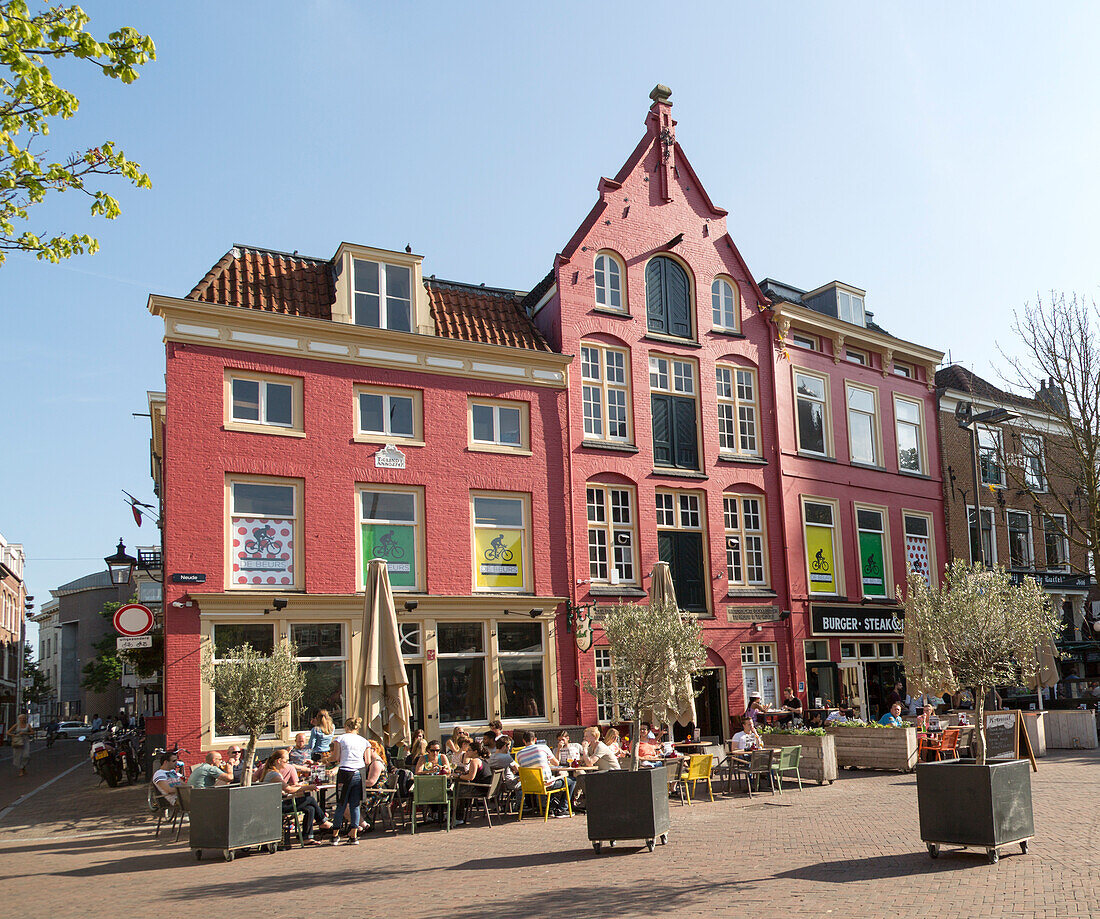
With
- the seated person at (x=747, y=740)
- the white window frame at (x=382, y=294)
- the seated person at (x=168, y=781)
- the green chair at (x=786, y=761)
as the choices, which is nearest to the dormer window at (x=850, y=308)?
the white window frame at (x=382, y=294)

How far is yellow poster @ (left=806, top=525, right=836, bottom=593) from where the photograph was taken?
27.5m

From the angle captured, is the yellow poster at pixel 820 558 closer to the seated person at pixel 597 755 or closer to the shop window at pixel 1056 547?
the shop window at pixel 1056 547

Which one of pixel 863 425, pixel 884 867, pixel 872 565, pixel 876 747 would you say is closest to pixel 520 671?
pixel 876 747

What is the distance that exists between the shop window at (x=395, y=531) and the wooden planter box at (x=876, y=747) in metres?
9.14

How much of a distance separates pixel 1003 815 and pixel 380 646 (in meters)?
10.8

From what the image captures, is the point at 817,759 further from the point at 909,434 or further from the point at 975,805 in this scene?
the point at 909,434

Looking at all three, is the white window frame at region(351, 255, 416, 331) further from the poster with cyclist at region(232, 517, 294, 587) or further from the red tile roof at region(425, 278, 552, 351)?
the poster with cyclist at region(232, 517, 294, 587)

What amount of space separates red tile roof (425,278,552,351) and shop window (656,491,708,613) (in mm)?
5088

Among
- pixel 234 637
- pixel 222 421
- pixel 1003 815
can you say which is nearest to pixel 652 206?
pixel 222 421

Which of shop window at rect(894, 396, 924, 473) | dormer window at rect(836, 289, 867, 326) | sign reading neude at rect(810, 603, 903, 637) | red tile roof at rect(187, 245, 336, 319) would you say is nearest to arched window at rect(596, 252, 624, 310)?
red tile roof at rect(187, 245, 336, 319)

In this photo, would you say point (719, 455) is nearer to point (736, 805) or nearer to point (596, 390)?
point (596, 390)

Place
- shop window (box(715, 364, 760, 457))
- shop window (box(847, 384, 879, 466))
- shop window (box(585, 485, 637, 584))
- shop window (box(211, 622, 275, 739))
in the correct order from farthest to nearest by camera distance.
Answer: shop window (box(847, 384, 879, 466))
shop window (box(715, 364, 760, 457))
shop window (box(585, 485, 637, 584))
shop window (box(211, 622, 275, 739))

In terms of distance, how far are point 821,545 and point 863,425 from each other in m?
4.40

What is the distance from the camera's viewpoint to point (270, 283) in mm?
21188
